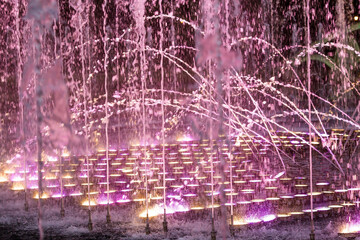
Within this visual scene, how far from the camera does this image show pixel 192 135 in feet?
82.9

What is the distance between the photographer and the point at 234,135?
23203mm

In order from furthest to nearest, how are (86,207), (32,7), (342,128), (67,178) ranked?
(342,128)
(67,178)
(86,207)
(32,7)

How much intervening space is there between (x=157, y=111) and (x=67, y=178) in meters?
23.1

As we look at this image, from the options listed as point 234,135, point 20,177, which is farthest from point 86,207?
point 234,135

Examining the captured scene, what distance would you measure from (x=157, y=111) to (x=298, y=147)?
1789 cm

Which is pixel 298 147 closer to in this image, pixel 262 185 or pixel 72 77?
pixel 262 185

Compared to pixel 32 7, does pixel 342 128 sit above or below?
below

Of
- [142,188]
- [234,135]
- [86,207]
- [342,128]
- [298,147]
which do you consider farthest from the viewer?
[342,128]

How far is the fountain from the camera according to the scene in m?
9.78

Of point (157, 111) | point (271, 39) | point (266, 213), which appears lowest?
point (266, 213)

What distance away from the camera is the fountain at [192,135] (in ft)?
32.1

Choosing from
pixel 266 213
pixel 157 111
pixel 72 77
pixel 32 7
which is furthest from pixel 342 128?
pixel 72 77

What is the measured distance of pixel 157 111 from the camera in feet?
120

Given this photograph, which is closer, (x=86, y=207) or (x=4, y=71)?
(x=86, y=207)
